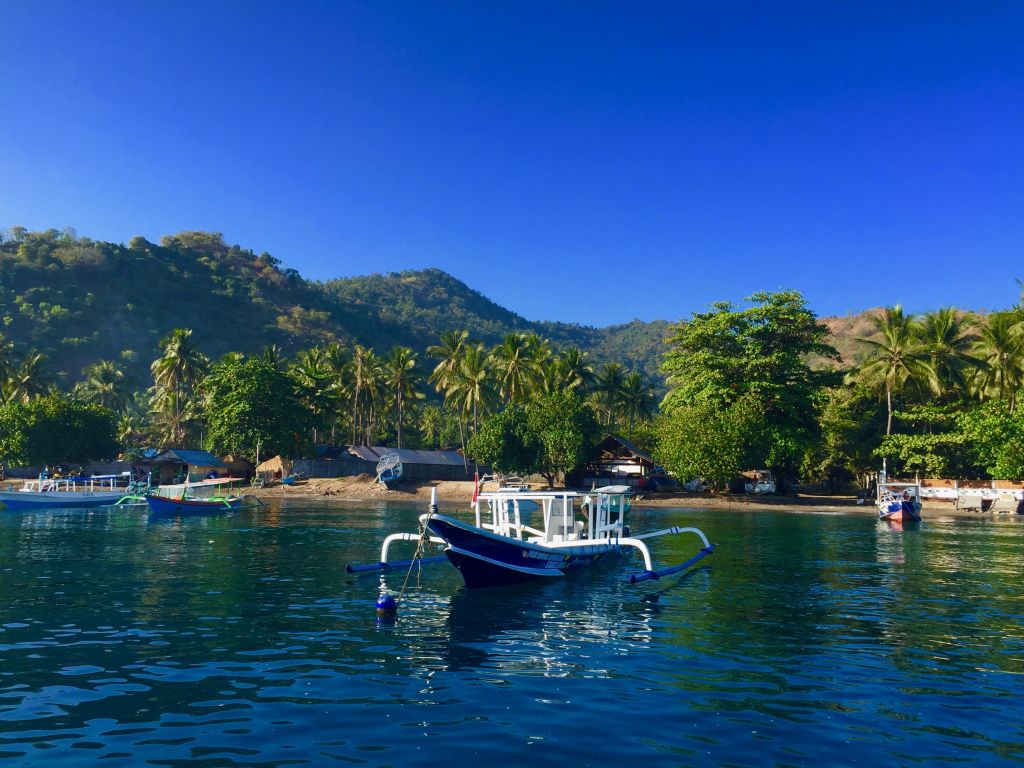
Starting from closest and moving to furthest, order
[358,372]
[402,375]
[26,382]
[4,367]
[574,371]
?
[4,367] < [574,371] < [26,382] < [358,372] < [402,375]

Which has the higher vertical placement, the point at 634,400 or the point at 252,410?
the point at 634,400

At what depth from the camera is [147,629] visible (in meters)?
17.9

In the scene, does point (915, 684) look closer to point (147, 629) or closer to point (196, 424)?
point (147, 629)

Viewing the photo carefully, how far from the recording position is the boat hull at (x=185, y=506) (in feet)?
187

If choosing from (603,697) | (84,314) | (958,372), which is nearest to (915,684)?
(603,697)

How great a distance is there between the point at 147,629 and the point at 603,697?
11.7 metres

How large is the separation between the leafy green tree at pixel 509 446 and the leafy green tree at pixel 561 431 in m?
0.69

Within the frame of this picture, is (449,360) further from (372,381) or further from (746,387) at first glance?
(746,387)

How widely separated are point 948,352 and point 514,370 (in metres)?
51.0

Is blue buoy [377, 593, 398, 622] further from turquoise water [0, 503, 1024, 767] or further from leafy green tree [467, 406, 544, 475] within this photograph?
leafy green tree [467, 406, 544, 475]

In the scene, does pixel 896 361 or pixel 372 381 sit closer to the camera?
pixel 896 361

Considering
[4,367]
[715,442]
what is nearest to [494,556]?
[715,442]

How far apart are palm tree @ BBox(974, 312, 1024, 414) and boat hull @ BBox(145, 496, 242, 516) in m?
76.5

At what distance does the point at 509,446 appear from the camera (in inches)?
3258
